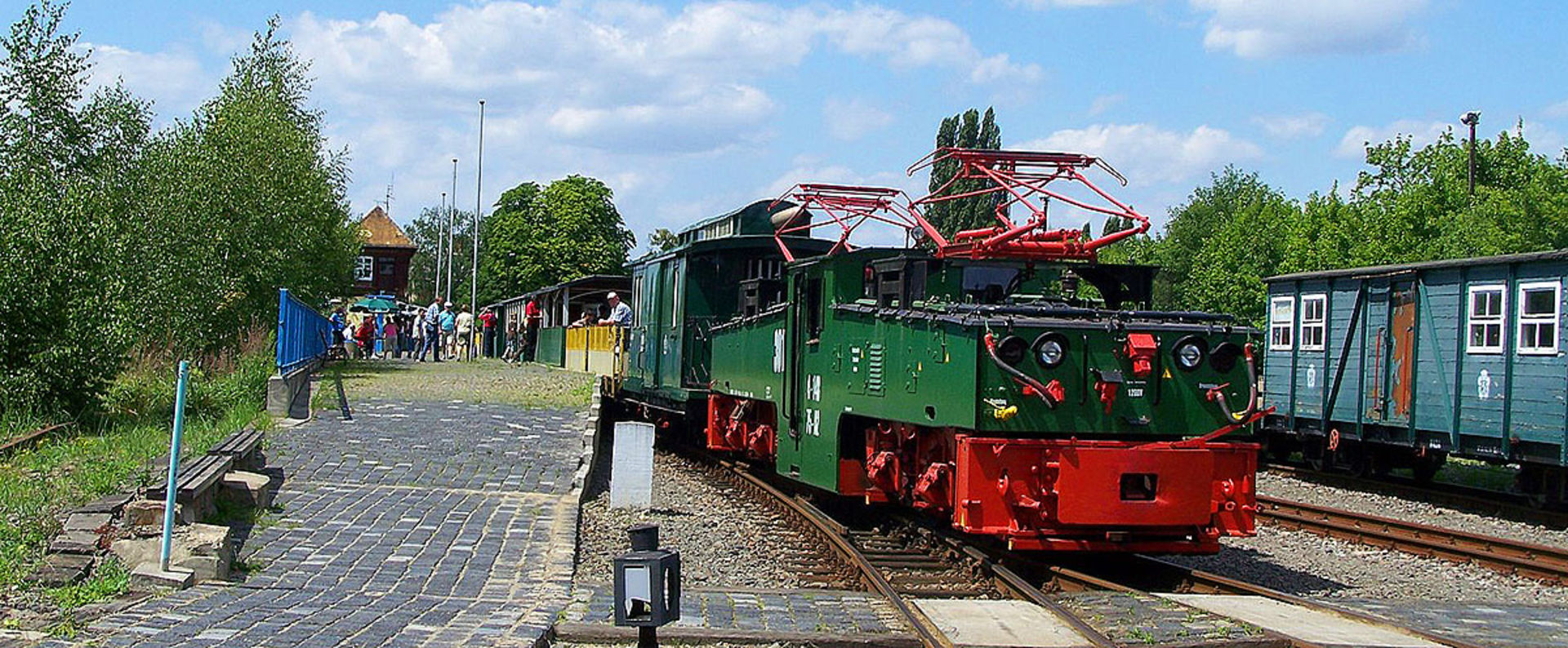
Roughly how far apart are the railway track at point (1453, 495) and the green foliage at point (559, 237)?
187 ft

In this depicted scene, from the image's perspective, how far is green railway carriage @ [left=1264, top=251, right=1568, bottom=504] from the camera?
1530cm

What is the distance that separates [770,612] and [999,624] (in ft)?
4.10

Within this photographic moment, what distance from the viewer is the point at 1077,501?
925cm

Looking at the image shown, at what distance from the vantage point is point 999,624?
7871 mm

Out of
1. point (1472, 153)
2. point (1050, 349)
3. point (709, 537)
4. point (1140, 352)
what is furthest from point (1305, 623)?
point (1472, 153)

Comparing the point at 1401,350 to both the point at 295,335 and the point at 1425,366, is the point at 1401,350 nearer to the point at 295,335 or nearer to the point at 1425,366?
the point at 1425,366

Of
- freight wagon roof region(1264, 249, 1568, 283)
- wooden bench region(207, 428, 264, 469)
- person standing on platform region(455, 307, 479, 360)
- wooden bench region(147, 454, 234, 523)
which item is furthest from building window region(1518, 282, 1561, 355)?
person standing on platform region(455, 307, 479, 360)

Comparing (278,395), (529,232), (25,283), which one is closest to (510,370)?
(278,395)

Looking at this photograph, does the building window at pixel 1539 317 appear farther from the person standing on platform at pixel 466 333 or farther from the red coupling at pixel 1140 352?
the person standing on platform at pixel 466 333

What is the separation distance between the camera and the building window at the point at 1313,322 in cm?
1980

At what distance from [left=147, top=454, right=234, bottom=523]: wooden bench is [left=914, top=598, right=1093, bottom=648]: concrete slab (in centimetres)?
417

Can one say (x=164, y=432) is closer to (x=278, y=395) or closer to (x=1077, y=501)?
(x=278, y=395)

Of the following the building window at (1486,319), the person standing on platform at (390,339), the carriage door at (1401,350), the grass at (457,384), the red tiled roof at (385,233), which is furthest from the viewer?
the red tiled roof at (385,233)

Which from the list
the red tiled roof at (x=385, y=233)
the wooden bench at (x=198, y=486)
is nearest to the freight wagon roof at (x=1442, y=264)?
the wooden bench at (x=198, y=486)
